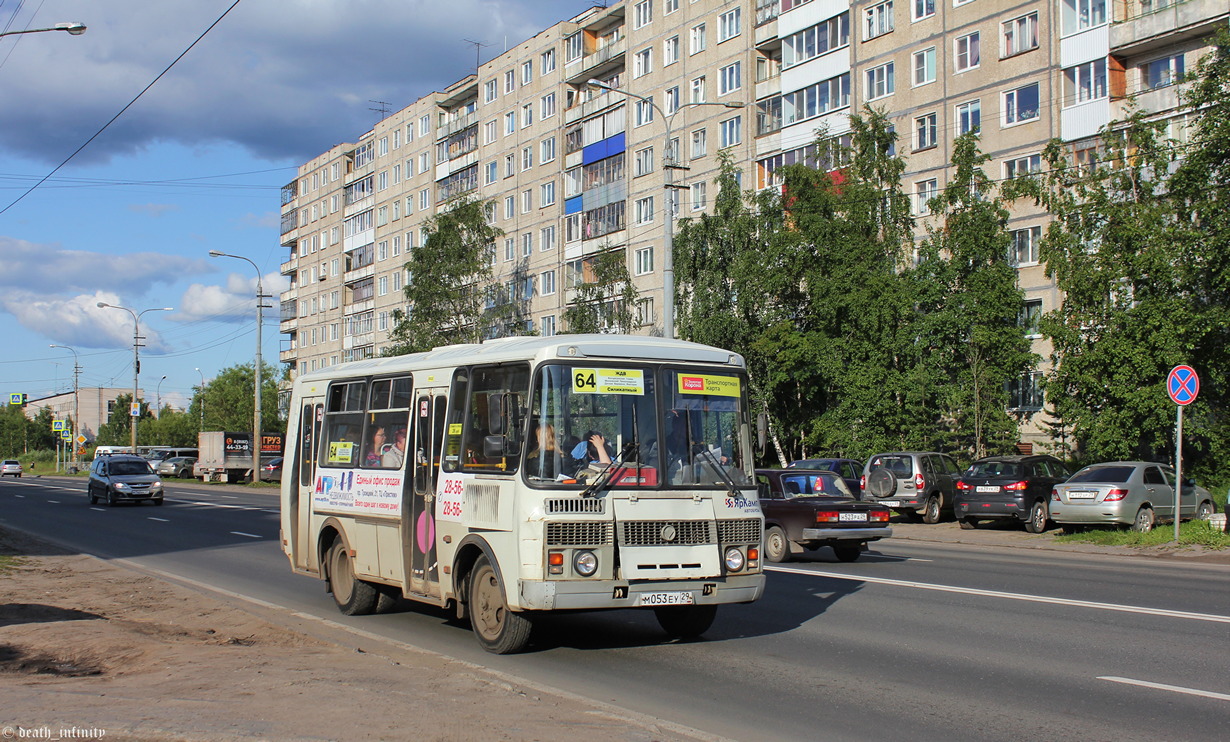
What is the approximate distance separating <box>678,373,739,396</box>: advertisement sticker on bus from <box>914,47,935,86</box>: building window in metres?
36.6

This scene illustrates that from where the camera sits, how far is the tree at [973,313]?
34750mm

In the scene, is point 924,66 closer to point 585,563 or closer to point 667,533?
point 667,533

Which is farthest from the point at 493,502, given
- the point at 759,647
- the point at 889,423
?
the point at 889,423

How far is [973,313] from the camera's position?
34844 mm

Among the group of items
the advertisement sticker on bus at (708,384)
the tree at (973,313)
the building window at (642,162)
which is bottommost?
the advertisement sticker on bus at (708,384)

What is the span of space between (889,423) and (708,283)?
10803mm

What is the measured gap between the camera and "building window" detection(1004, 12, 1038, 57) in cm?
3969

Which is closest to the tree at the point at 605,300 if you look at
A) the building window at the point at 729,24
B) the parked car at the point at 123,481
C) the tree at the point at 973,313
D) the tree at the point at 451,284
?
the building window at the point at 729,24

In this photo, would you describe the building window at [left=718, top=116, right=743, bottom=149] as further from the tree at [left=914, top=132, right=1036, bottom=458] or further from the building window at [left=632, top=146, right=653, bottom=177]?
the tree at [left=914, top=132, right=1036, bottom=458]

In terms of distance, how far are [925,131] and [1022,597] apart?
33.5m

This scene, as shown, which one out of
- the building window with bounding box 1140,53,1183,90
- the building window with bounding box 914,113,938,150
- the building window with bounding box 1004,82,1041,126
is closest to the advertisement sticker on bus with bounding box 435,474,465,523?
the building window with bounding box 1140,53,1183,90

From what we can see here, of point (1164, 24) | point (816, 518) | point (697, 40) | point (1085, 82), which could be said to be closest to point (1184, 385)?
point (816, 518)

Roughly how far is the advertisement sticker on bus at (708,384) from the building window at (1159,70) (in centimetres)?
3136

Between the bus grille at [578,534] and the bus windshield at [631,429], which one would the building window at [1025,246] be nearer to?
the bus windshield at [631,429]
